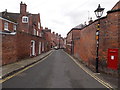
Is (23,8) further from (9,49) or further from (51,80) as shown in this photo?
(51,80)

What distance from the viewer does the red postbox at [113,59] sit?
8.00 meters

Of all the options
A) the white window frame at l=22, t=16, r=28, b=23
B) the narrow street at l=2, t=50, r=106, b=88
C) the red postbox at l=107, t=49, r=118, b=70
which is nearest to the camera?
the narrow street at l=2, t=50, r=106, b=88

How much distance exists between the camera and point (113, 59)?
8117 millimetres

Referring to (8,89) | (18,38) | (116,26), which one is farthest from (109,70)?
(18,38)

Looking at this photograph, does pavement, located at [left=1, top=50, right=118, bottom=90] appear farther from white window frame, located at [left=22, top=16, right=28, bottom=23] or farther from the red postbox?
white window frame, located at [left=22, top=16, right=28, bottom=23]

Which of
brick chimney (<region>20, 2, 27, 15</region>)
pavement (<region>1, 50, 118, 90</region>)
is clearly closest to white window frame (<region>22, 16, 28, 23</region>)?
brick chimney (<region>20, 2, 27, 15</region>)

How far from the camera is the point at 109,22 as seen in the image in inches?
332

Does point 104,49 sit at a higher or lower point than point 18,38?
lower

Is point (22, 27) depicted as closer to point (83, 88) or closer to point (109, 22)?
point (109, 22)

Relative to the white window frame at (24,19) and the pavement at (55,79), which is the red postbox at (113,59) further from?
the white window frame at (24,19)

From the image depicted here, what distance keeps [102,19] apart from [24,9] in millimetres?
23706

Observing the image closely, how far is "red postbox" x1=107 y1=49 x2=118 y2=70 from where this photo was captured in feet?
26.2

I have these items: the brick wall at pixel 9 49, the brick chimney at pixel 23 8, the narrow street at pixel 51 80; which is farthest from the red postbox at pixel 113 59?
the brick chimney at pixel 23 8

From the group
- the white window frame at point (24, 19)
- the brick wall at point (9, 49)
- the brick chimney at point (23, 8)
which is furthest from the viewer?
the white window frame at point (24, 19)
